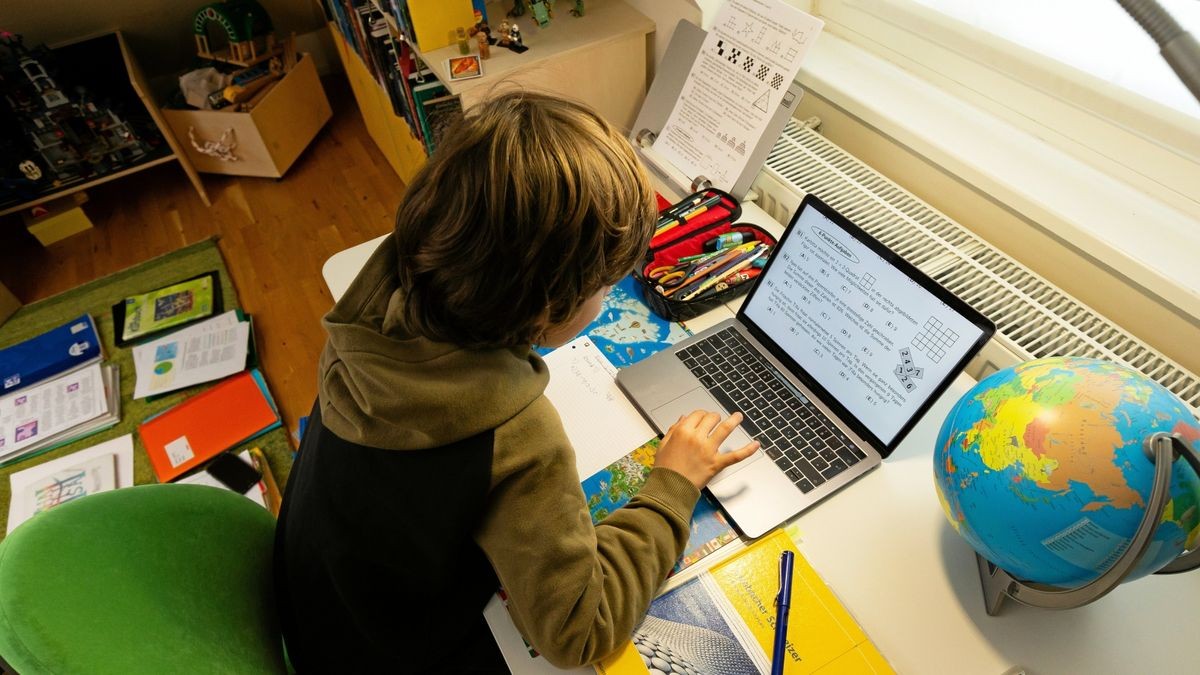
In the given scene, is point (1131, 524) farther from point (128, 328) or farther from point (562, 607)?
point (128, 328)

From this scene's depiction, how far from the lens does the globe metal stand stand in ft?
1.63

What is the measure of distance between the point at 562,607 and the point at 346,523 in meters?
0.24

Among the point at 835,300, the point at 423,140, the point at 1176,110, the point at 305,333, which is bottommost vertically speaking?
the point at 305,333

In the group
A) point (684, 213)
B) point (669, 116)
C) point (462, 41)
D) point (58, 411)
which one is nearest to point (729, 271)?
point (684, 213)

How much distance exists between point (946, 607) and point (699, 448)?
308 millimetres

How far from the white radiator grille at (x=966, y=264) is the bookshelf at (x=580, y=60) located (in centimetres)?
40

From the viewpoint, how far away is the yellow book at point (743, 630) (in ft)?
2.15

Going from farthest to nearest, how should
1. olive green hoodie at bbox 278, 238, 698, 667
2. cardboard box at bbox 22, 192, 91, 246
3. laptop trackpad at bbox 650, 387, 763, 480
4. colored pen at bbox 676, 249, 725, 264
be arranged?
cardboard box at bbox 22, 192, 91, 246, colored pen at bbox 676, 249, 725, 264, laptop trackpad at bbox 650, 387, 763, 480, olive green hoodie at bbox 278, 238, 698, 667

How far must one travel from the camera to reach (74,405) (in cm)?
177

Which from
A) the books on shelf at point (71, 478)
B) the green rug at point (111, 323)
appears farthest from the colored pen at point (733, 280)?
the books on shelf at point (71, 478)

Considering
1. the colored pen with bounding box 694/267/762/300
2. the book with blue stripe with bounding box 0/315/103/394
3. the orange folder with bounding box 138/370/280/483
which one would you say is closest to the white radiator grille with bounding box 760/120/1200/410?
the colored pen with bounding box 694/267/762/300

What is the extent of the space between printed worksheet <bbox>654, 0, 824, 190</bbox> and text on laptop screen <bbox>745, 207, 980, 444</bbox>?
330 mm

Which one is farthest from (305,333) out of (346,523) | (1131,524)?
(1131,524)

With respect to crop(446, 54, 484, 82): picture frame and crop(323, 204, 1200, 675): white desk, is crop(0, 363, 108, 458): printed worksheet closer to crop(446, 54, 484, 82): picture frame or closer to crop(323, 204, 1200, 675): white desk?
crop(446, 54, 484, 82): picture frame
